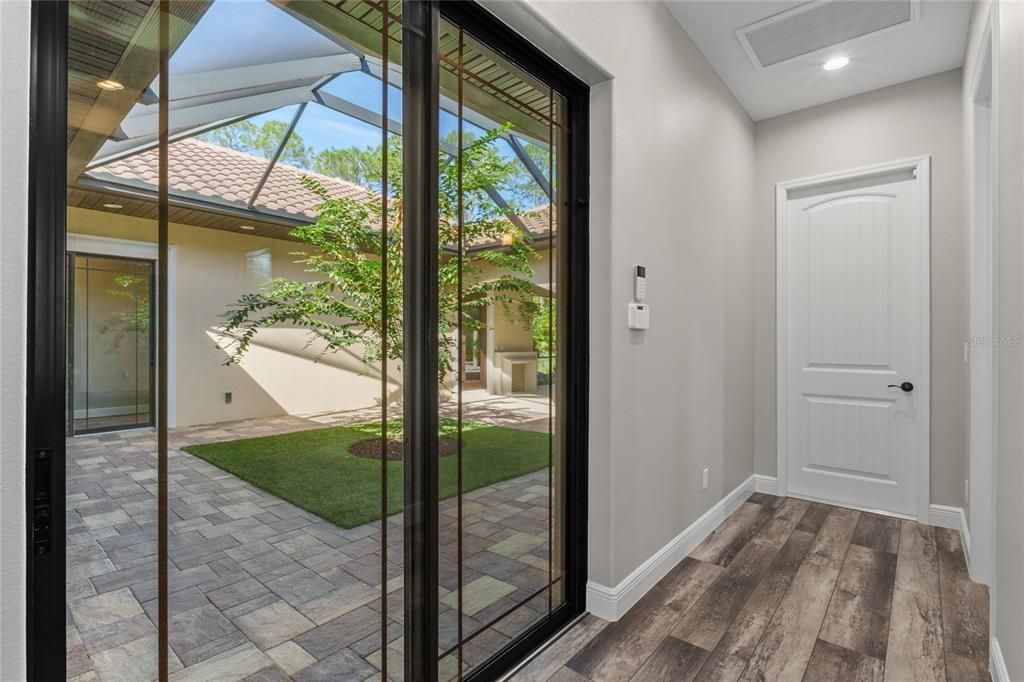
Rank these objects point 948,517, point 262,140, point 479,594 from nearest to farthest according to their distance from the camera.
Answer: point 262,140, point 479,594, point 948,517

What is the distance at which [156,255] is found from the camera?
1.00 meters

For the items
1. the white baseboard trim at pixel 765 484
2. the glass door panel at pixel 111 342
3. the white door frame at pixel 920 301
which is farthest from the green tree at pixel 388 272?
the white baseboard trim at pixel 765 484

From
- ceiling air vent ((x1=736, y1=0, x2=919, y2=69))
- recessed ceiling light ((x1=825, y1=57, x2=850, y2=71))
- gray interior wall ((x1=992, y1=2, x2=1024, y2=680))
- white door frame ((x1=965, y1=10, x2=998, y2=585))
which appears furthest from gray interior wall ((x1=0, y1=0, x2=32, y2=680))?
recessed ceiling light ((x1=825, y1=57, x2=850, y2=71))

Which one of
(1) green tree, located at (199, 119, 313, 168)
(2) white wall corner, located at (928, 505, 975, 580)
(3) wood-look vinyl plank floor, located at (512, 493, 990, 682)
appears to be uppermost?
(1) green tree, located at (199, 119, 313, 168)

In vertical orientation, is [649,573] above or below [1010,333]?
below

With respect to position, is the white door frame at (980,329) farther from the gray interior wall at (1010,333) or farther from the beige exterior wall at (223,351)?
the beige exterior wall at (223,351)

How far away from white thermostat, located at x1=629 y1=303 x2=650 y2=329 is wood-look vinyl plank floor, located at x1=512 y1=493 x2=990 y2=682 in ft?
4.06

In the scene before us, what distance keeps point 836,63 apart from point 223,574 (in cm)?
395

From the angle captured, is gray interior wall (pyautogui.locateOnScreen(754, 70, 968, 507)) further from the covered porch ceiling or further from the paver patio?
the covered porch ceiling

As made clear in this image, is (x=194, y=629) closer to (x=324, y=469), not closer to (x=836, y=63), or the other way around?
(x=324, y=469)

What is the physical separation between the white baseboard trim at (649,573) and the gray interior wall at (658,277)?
1.7 inches

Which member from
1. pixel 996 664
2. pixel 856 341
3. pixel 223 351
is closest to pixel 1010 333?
pixel 996 664

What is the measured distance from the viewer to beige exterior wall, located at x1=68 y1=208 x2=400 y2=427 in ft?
3.35

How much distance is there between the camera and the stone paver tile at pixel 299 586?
3.93 ft
